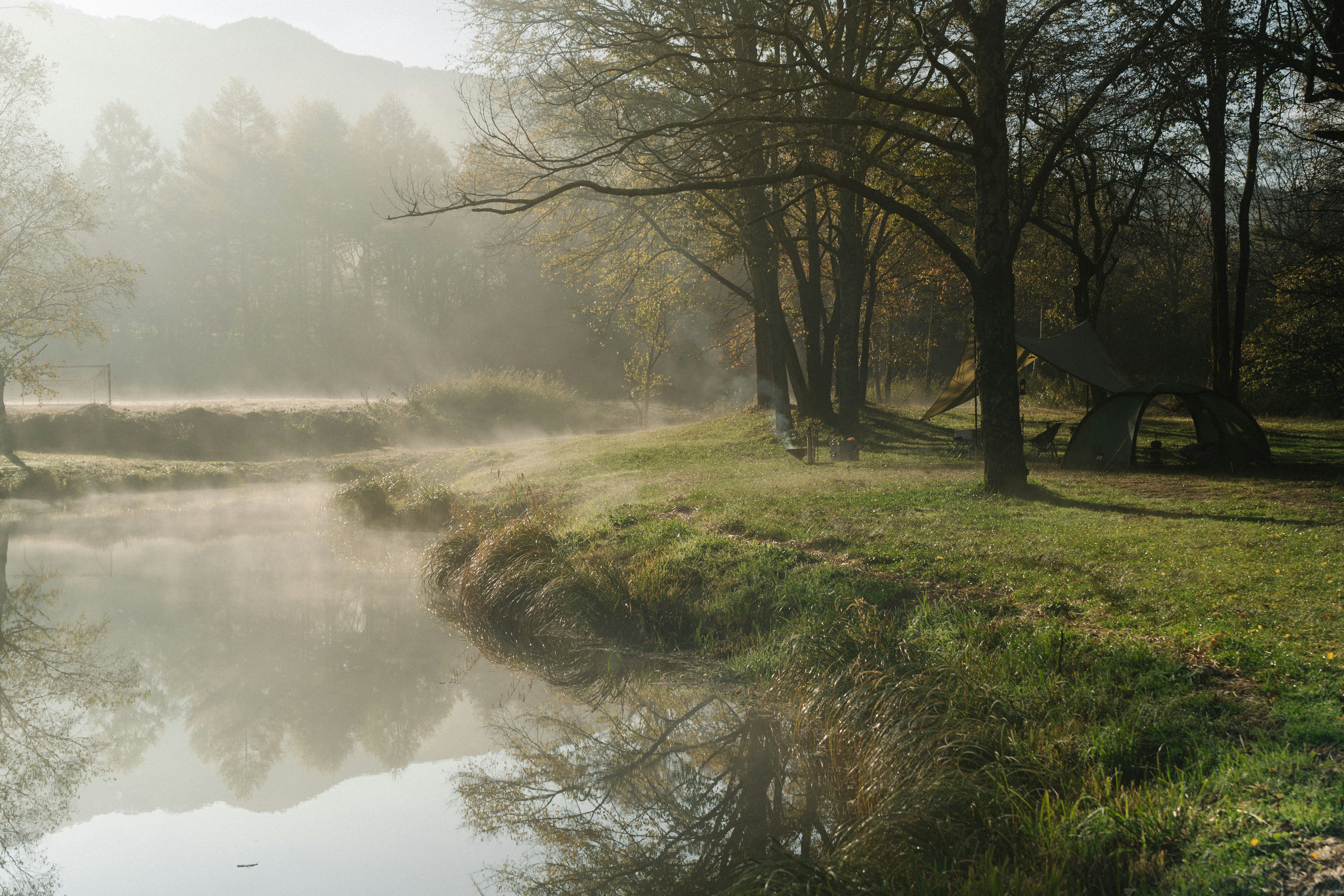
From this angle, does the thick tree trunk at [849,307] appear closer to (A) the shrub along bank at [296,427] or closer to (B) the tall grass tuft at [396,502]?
(B) the tall grass tuft at [396,502]

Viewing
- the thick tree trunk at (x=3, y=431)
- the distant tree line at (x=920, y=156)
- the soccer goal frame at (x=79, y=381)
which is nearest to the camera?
the distant tree line at (x=920, y=156)

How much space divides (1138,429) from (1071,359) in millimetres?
2549

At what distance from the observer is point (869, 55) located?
1165cm

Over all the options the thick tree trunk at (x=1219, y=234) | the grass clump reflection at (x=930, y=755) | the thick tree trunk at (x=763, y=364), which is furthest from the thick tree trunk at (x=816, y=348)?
the grass clump reflection at (x=930, y=755)

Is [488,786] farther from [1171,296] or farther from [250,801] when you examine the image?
[1171,296]

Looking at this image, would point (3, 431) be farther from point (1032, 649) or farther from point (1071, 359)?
point (1071, 359)

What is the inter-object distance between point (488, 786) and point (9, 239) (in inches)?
792

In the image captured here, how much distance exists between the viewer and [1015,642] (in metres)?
5.84

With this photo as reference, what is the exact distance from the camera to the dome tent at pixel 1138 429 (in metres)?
13.0

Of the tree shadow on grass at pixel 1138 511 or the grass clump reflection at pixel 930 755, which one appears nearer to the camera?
the grass clump reflection at pixel 930 755

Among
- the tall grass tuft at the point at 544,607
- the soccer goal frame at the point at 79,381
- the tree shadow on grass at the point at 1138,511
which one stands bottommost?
the tall grass tuft at the point at 544,607

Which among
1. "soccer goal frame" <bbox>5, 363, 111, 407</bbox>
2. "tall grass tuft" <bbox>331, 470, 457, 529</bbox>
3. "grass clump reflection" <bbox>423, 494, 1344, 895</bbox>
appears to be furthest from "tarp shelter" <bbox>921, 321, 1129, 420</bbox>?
"soccer goal frame" <bbox>5, 363, 111, 407</bbox>

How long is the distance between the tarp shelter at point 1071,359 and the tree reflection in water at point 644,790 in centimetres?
1003

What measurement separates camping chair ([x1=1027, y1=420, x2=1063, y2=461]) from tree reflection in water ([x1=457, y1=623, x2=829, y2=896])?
10.0m
